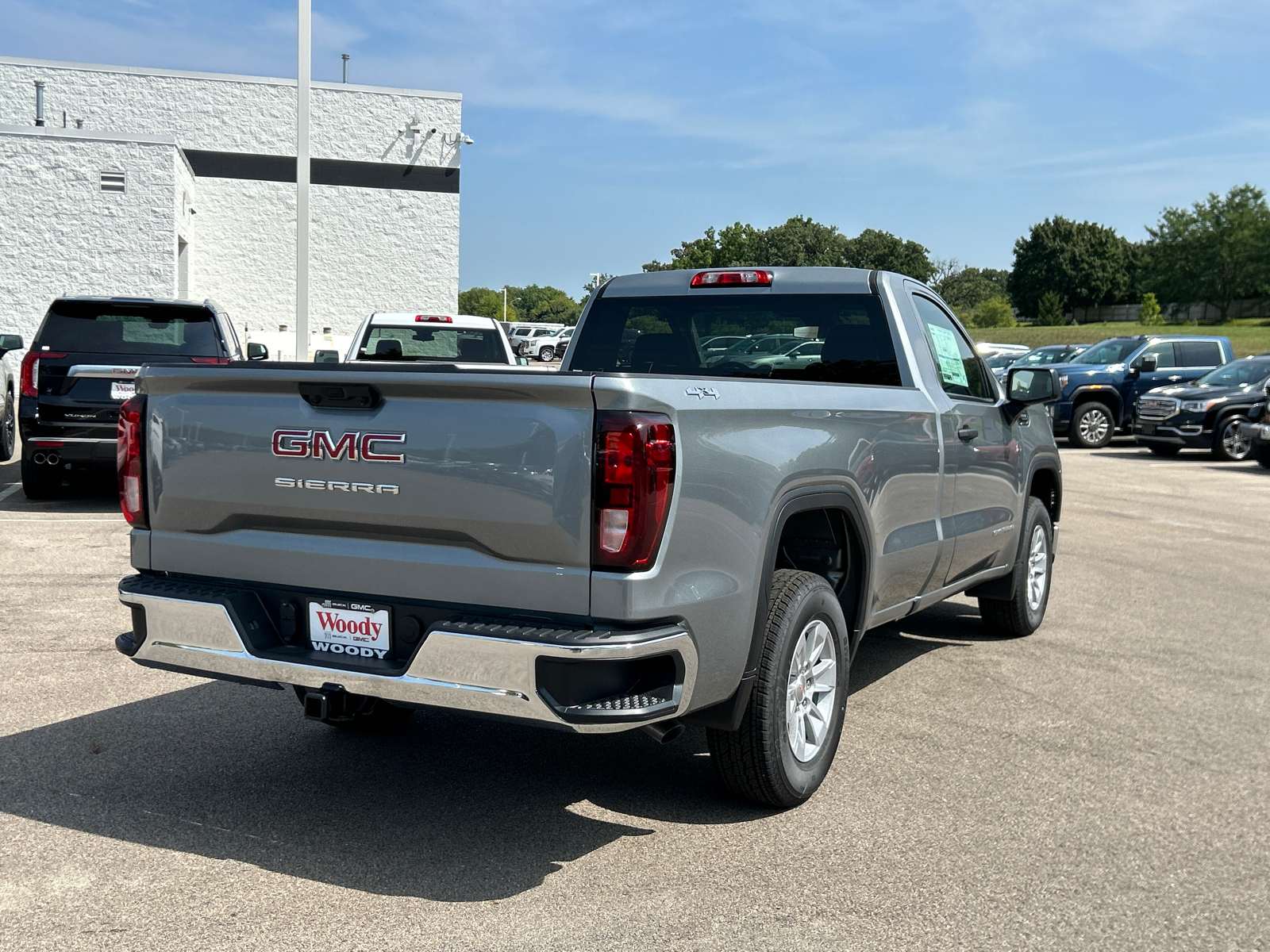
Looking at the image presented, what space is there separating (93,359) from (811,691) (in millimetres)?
8932

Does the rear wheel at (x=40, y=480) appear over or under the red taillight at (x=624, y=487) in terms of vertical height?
under

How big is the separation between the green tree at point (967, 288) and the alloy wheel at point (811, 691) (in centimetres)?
13520

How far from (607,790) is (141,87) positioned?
37.5m

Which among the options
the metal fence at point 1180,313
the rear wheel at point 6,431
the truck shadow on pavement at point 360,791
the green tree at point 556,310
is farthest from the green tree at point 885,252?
the truck shadow on pavement at point 360,791

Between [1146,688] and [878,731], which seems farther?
[1146,688]

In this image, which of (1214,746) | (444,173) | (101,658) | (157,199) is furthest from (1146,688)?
(444,173)

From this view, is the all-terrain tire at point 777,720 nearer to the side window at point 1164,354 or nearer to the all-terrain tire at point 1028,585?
the all-terrain tire at point 1028,585

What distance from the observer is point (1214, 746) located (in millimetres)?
5168

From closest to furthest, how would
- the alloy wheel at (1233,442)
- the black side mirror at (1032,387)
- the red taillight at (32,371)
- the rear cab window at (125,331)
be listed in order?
the black side mirror at (1032,387), the red taillight at (32,371), the rear cab window at (125,331), the alloy wheel at (1233,442)

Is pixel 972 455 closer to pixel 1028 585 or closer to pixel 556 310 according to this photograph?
A: pixel 1028 585

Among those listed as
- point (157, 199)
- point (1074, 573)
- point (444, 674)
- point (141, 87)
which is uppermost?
point (141, 87)

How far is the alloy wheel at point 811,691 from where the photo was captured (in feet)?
14.0

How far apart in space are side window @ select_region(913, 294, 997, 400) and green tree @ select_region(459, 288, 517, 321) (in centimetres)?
15468

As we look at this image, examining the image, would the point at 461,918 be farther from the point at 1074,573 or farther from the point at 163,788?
the point at 1074,573
